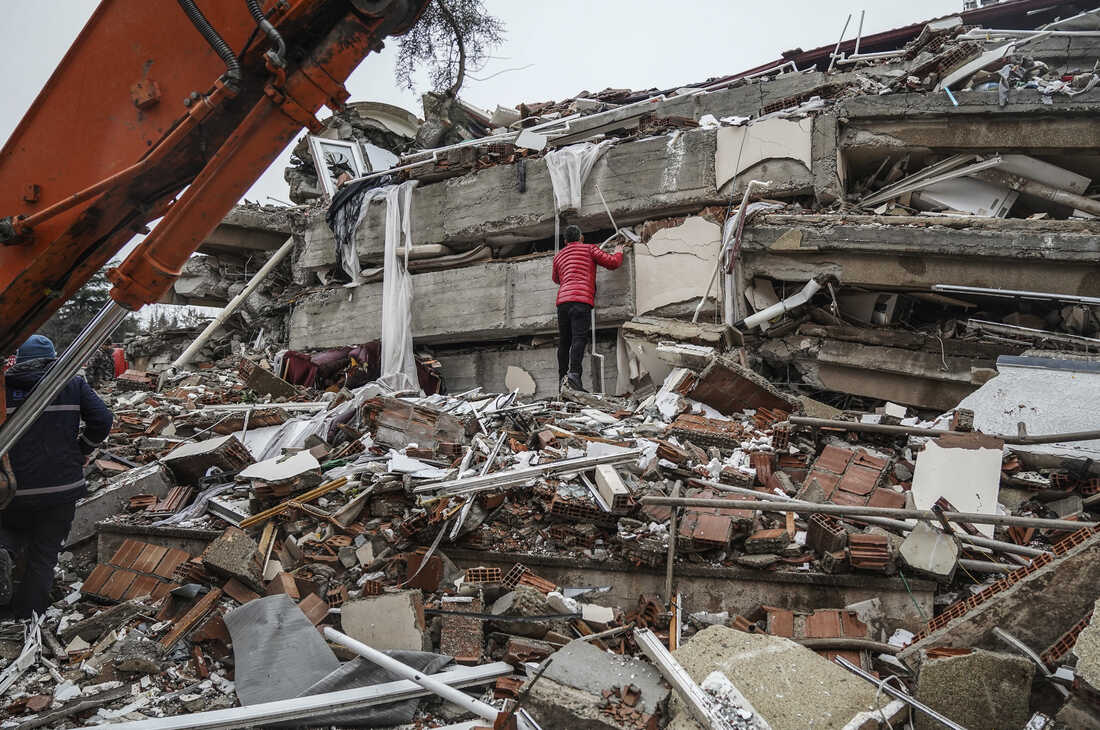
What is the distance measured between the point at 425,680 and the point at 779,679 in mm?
1586

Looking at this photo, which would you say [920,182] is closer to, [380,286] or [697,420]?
[697,420]

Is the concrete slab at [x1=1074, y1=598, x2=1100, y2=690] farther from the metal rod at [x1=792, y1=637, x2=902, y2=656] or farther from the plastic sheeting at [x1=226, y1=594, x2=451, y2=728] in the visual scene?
the plastic sheeting at [x1=226, y1=594, x2=451, y2=728]

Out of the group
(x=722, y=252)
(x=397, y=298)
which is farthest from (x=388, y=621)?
(x=397, y=298)

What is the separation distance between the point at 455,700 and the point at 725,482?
253cm

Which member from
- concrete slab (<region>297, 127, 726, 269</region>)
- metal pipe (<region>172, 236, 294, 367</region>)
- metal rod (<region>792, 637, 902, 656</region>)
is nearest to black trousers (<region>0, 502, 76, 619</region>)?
metal rod (<region>792, 637, 902, 656</region>)

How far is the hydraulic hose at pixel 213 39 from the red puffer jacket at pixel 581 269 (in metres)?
5.64

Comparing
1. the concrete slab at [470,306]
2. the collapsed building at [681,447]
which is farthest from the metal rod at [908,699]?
the concrete slab at [470,306]

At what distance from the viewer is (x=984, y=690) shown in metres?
2.63

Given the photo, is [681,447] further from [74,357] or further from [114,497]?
[114,497]

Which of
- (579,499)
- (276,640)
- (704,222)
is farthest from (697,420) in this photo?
(276,640)

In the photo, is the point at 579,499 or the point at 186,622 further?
the point at 579,499

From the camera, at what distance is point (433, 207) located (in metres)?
10.3

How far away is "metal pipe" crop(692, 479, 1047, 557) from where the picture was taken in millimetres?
3580

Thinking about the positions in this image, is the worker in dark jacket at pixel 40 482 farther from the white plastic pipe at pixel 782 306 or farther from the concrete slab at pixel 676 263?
the white plastic pipe at pixel 782 306
